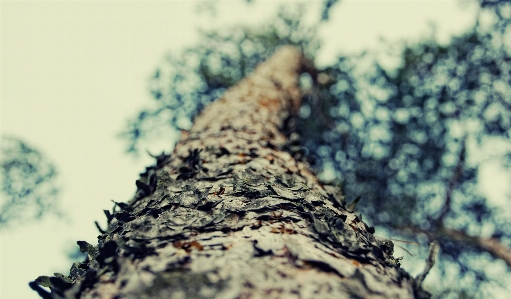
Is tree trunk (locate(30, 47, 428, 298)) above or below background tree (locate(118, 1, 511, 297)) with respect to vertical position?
below

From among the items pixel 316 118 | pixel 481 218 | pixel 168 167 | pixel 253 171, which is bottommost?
pixel 253 171

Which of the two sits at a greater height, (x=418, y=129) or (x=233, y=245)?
(x=418, y=129)

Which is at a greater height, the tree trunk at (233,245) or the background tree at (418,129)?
the background tree at (418,129)

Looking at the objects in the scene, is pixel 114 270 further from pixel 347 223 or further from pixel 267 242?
pixel 347 223

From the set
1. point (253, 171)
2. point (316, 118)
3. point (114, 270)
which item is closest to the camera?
point (114, 270)

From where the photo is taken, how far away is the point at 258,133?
2.32 m

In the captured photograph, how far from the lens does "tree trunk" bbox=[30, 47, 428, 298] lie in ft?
2.84

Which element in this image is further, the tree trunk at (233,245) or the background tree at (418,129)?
the background tree at (418,129)

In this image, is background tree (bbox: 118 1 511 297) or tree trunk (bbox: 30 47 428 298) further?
background tree (bbox: 118 1 511 297)

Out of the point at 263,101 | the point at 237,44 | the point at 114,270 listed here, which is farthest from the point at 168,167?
the point at 237,44

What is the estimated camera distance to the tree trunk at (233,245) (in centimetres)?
87

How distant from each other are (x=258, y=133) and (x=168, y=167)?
65cm

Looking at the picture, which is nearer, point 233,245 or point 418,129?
Result: point 233,245

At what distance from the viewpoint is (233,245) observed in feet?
3.31
